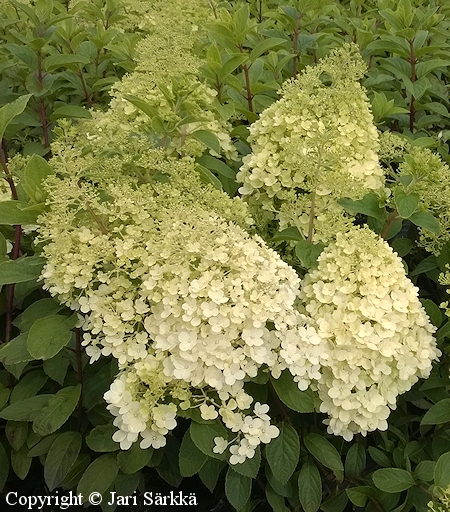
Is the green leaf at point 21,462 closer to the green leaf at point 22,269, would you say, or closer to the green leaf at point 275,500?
the green leaf at point 22,269

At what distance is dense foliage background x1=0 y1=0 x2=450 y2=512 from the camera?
1247 millimetres

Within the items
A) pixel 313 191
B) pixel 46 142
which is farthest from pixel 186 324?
pixel 46 142

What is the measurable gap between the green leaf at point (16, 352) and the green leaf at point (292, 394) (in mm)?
611

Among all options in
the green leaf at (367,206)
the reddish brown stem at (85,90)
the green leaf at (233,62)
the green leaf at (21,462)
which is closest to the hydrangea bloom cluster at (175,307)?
the green leaf at (367,206)

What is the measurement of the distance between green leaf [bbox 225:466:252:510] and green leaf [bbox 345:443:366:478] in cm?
30

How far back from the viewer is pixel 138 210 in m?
1.30

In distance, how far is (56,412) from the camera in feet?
4.69

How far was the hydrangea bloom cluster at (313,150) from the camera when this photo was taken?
59.7 inches

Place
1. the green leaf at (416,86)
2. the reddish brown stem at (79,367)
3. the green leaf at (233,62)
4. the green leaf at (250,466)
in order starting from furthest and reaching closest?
the green leaf at (416,86) < the green leaf at (233,62) < the reddish brown stem at (79,367) < the green leaf at (250,466)

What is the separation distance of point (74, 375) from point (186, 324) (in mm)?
592

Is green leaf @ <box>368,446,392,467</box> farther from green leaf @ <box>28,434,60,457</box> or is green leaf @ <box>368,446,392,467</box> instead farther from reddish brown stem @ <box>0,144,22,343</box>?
reddish brown stem @ <box>0,144,22,343</box>

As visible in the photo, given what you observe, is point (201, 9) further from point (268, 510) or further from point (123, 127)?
point (268, 510)

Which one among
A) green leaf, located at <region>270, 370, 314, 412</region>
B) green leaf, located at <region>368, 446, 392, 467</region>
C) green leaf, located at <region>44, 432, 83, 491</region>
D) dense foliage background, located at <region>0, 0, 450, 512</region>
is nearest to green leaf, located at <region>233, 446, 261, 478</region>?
dense foliage background, located at <region>0, 0, 450, 512</region>

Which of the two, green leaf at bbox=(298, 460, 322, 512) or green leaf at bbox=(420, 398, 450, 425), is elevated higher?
green leaf at bbox=(420, 398, 450, 425)
